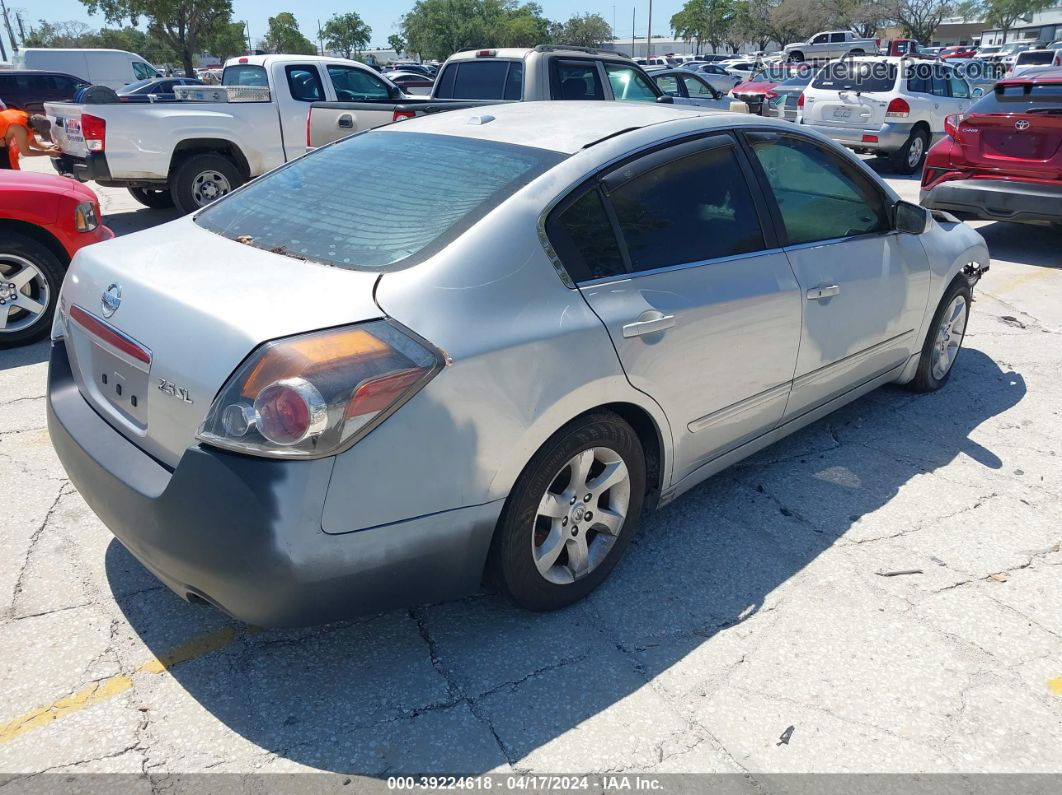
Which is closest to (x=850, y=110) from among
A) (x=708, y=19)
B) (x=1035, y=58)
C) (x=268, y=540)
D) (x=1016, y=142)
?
(x=1016, y=142)

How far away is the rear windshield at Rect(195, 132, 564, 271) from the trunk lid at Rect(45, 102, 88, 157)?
6.66 metres

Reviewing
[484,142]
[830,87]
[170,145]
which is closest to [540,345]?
[484,142]

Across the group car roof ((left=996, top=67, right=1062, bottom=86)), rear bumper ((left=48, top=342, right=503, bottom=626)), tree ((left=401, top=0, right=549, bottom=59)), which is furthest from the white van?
tree ((left=401, top=0, right=549, bottom=59))

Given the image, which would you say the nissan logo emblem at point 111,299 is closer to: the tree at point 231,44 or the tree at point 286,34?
the tree at point 231,44

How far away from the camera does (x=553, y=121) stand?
320cm

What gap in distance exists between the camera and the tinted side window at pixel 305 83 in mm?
10172

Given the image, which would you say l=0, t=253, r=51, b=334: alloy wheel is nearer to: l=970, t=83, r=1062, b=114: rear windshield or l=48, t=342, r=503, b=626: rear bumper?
l=48, t=342, r=503, b=626: rear bumper

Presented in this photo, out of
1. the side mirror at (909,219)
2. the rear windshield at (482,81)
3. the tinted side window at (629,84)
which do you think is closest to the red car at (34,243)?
the side mirror at (909,219)

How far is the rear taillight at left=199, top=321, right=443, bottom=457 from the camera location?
6.84ft

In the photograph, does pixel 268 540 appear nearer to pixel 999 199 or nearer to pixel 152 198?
pixel 999 199

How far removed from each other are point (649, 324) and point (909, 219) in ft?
6.65

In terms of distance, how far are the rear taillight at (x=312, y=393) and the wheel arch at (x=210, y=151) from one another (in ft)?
26.6

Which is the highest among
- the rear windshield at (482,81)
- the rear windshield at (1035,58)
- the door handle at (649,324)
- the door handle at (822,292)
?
the rear windshield at (1035,58)

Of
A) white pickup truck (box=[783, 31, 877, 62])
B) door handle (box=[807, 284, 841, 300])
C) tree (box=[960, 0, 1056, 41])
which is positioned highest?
tree (box=[960, 0, 1056, 41])
